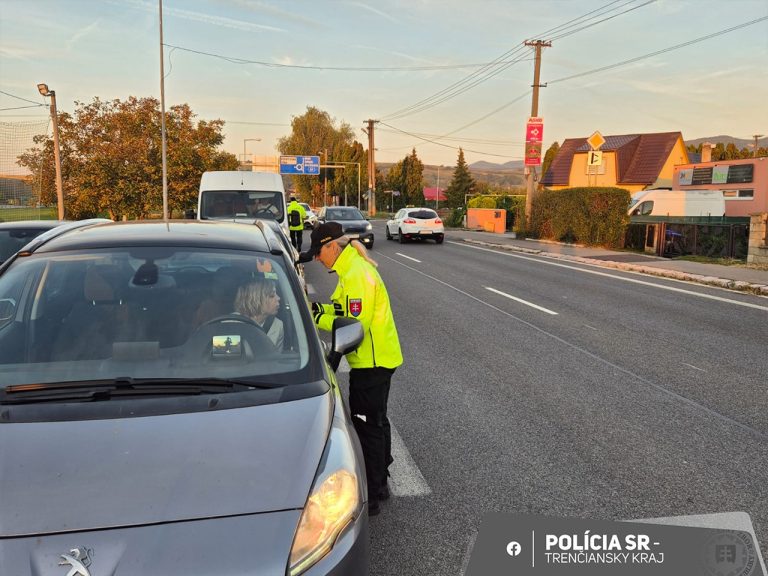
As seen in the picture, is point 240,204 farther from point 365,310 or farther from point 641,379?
point 365,310

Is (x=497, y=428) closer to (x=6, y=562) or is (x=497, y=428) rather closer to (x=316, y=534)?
(x=316, y=534)

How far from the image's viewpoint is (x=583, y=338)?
28.3 ft

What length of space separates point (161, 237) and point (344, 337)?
1.22 meters

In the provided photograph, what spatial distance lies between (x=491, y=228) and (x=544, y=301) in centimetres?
2915

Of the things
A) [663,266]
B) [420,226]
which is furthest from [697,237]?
[420,226]

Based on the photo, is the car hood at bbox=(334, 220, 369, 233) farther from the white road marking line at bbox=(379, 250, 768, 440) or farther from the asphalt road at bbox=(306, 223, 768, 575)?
the asphalt road at bbox=(306, 223, 768, 575)

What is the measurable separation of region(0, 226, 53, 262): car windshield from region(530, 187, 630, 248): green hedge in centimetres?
1982

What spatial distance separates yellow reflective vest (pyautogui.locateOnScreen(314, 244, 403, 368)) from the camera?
3697mm

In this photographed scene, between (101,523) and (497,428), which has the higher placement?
(101,523)

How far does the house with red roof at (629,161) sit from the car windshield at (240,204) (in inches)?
1535

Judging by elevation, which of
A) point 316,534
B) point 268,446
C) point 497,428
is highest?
point 268,446

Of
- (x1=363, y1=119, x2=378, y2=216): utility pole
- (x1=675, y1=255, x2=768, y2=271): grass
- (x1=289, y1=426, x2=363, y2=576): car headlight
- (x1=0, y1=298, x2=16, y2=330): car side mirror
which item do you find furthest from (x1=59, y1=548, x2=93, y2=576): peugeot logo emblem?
(x1=363, y1=119, x2=378, y2=216): utility pole


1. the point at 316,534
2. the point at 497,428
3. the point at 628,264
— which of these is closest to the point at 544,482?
the point at 497,428

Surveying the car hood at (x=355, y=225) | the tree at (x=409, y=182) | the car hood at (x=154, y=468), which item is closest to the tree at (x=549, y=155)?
the tree at (x=409, y=182)
